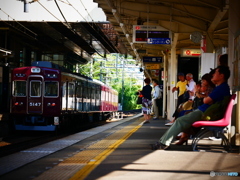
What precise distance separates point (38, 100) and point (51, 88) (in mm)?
643

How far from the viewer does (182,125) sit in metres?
8.27

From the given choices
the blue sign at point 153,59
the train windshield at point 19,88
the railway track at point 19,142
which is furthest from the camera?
the blue sign at point 153,59

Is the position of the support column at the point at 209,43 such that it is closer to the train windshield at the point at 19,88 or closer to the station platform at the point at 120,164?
the train windshield at the point at 19,88

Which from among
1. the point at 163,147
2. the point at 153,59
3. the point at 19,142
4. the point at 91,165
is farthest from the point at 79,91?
the point at 91,165

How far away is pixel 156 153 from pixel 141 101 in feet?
36.8

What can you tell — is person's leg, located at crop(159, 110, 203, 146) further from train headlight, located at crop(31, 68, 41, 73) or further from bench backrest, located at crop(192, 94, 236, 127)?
train headlight, located at crop(31, 68, 41, 73)

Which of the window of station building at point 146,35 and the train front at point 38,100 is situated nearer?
the train front at point 38,100

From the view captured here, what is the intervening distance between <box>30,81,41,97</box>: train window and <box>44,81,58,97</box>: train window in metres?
0.26

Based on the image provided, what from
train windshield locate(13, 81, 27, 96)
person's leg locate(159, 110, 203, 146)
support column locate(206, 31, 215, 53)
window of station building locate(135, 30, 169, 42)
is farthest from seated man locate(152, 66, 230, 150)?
window of station building locate(135, 30, 169, 42)

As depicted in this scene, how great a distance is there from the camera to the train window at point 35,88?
19.2 metres

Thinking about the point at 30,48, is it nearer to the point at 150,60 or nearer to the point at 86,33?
the point at 86,33

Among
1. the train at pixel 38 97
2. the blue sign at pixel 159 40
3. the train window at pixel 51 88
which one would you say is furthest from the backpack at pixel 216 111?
the blue sign at pixel 159 40

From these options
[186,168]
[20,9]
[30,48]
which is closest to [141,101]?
[186,168]

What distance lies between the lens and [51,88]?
63.1 ft
